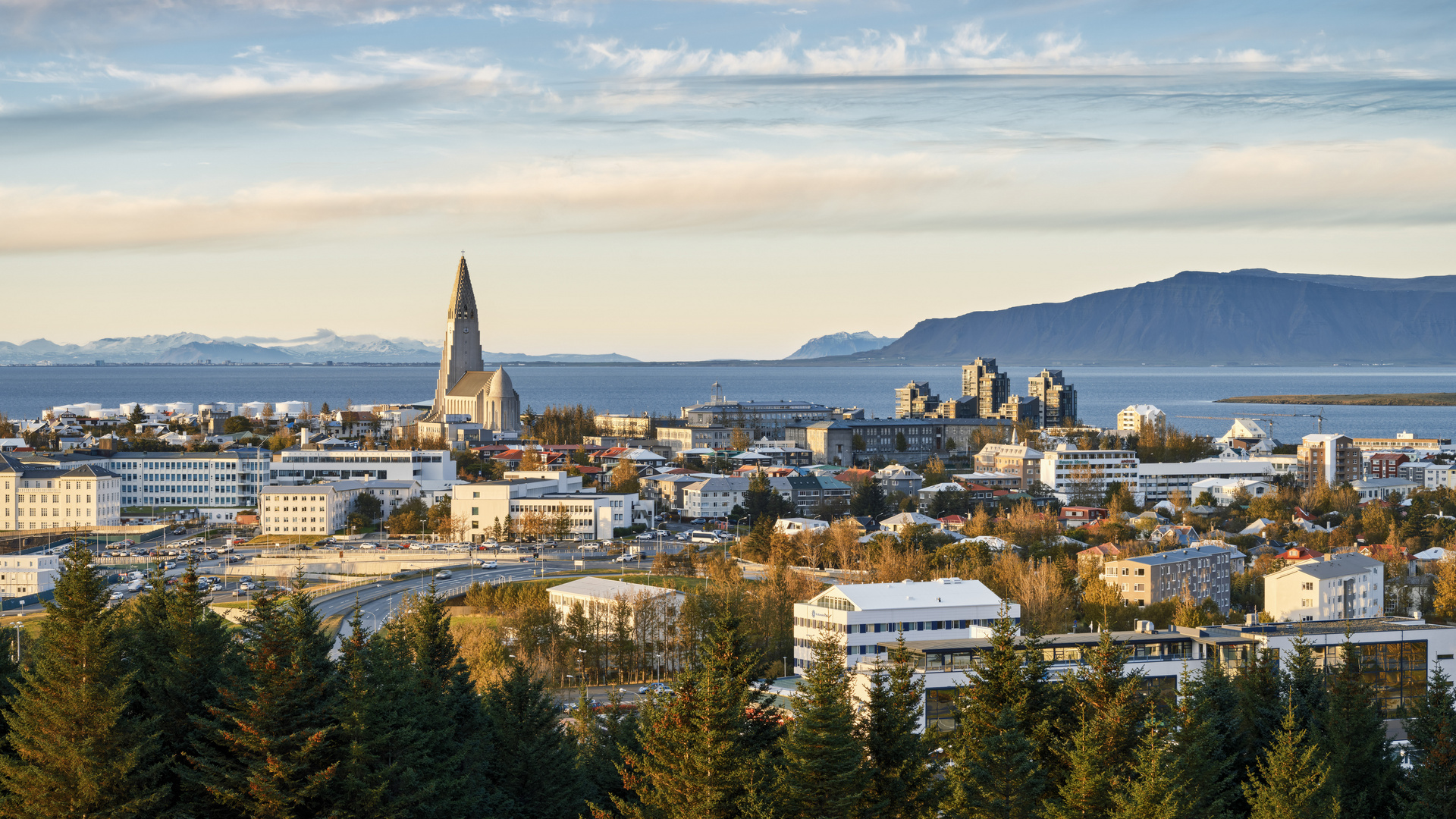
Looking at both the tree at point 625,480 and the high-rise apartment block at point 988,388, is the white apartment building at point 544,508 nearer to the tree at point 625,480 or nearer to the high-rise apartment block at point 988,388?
the tree at point 625,480

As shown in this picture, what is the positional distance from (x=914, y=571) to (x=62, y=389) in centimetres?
14234

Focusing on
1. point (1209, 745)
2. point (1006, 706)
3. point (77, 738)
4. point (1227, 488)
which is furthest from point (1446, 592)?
point (77, 738)

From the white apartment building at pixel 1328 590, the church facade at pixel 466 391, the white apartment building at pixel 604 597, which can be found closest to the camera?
the white apartment building at pixel 604 597

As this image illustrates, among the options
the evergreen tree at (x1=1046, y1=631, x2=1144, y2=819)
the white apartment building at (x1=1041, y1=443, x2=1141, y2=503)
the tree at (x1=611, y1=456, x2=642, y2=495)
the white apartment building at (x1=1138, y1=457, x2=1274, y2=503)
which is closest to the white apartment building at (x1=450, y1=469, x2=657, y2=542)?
the tree at (x1=611, y1=456, x2=642, y2=495)

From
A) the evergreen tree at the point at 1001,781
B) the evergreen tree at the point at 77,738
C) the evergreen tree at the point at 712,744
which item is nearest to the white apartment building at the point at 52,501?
the evergreen tree at the point at 77,738

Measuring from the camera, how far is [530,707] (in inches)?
579

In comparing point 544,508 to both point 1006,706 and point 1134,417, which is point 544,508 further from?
point 1134,417

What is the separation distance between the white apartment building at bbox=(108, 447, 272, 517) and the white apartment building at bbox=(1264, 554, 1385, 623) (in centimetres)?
3255

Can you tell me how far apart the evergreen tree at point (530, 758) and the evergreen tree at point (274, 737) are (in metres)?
2.34

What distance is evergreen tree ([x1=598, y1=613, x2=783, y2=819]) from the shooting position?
1104 centimetres

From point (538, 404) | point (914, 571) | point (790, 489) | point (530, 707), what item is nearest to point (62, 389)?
point (538, 404)

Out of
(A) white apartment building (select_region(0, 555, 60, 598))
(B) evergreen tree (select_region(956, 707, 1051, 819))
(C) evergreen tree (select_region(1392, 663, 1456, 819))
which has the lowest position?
(A) white apartment building (select_region(0, 555, 60, 598))

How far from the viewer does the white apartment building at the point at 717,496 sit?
47.0 metres

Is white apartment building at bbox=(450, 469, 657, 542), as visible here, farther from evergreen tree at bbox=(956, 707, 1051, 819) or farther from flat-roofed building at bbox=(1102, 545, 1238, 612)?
evergreen tree at bbox=(956, 707, 1051, 819)
